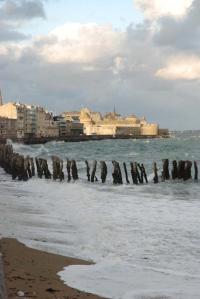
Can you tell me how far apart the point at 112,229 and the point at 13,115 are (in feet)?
531

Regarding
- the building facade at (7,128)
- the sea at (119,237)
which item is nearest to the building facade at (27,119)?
the building facade at (7,128)

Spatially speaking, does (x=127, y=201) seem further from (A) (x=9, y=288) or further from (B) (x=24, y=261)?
(A) (x=9, y=288)

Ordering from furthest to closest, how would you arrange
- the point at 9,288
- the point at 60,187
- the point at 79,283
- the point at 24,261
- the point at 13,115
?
1. the point at 13,115
2. the point at 60,187
3. the point at 24,261
4. the point at 79,283
5. the point at 9,288

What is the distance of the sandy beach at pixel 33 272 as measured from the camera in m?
5.67

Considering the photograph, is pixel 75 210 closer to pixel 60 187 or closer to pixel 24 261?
pixel 24 261

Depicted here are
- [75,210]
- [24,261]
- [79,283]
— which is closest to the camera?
[79,283]

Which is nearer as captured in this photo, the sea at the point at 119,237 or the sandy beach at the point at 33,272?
the sandy beach at the point at 33,272

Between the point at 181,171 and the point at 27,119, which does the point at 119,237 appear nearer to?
the point at 181,171

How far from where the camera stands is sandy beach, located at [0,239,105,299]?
5.67m

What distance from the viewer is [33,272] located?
665 centimetres

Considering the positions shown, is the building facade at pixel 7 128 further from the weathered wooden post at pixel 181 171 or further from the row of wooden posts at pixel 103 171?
the weathered wooden post at pixel 181 171

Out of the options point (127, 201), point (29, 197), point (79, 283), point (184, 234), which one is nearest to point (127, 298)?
point (79, 283)

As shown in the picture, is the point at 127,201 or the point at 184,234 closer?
the point at 184,234

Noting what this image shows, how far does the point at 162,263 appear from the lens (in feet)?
25.5
